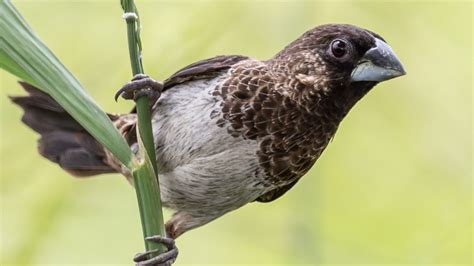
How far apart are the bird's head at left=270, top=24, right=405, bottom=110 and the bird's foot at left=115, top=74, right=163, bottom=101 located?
0.34 meters

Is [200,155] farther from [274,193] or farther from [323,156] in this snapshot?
[323,156]

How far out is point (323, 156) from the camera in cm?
232

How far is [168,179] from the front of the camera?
78.3 inches

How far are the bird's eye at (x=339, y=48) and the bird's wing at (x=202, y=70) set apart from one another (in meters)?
0.26

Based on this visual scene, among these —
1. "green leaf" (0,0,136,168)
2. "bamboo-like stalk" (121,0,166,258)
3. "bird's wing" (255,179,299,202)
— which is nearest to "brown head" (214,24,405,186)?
"bird's wing" (255,179,299,202)

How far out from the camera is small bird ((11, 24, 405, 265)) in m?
1.82

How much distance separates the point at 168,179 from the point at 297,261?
0.40m

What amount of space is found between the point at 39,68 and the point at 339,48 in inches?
32.6

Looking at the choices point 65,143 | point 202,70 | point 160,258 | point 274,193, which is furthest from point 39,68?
point 65,143

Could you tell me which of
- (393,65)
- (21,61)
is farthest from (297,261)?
(21,61)

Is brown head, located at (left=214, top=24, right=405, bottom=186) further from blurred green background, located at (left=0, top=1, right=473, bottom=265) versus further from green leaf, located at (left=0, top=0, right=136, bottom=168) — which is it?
green leaf, located at (left=0, top=0, right=136, bottom=168)

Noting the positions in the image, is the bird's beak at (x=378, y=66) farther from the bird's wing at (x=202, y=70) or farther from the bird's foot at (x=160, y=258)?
the bird's foot at (x=160, y=258)

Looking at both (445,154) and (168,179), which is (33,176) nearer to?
(168,179)

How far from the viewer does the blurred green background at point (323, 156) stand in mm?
2242
